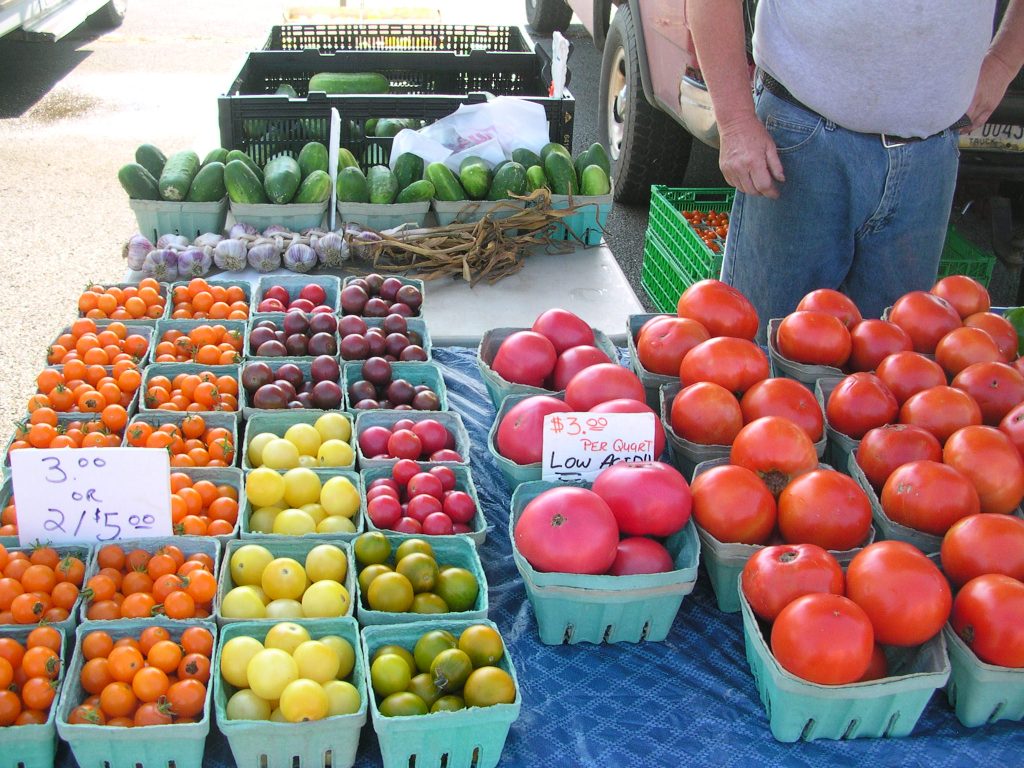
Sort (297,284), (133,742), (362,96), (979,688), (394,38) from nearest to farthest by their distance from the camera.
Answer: (133,742)
(979,688)
(297,284)
(362,96)
(394,38)

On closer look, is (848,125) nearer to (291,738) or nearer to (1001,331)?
(1001,331)

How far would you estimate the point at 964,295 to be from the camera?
2316mm

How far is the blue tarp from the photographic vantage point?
146cm

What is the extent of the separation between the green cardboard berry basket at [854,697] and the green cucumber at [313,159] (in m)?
2.58

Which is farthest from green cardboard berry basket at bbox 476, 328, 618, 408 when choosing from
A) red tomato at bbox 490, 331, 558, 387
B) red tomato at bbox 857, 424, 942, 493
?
red tomato at bbox 857, 424, 942, 493

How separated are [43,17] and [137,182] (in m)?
6.02

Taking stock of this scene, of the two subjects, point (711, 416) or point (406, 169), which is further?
point (406, 169)

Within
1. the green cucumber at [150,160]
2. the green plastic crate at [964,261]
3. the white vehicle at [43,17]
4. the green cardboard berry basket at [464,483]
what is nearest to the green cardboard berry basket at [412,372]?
the green cardboard berry basket at [464,483]

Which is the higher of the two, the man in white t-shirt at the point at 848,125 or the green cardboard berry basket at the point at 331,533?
the man in white t-shirt at the point at 848,125

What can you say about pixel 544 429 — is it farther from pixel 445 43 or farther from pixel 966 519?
pixel 445 43

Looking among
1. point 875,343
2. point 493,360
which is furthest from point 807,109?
point 493,360

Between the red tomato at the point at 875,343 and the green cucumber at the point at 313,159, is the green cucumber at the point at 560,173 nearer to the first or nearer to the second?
the green cucumber at the point at 313,159

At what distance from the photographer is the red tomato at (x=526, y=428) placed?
6.08 ft

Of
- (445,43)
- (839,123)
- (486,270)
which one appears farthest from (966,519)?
(445,43)
